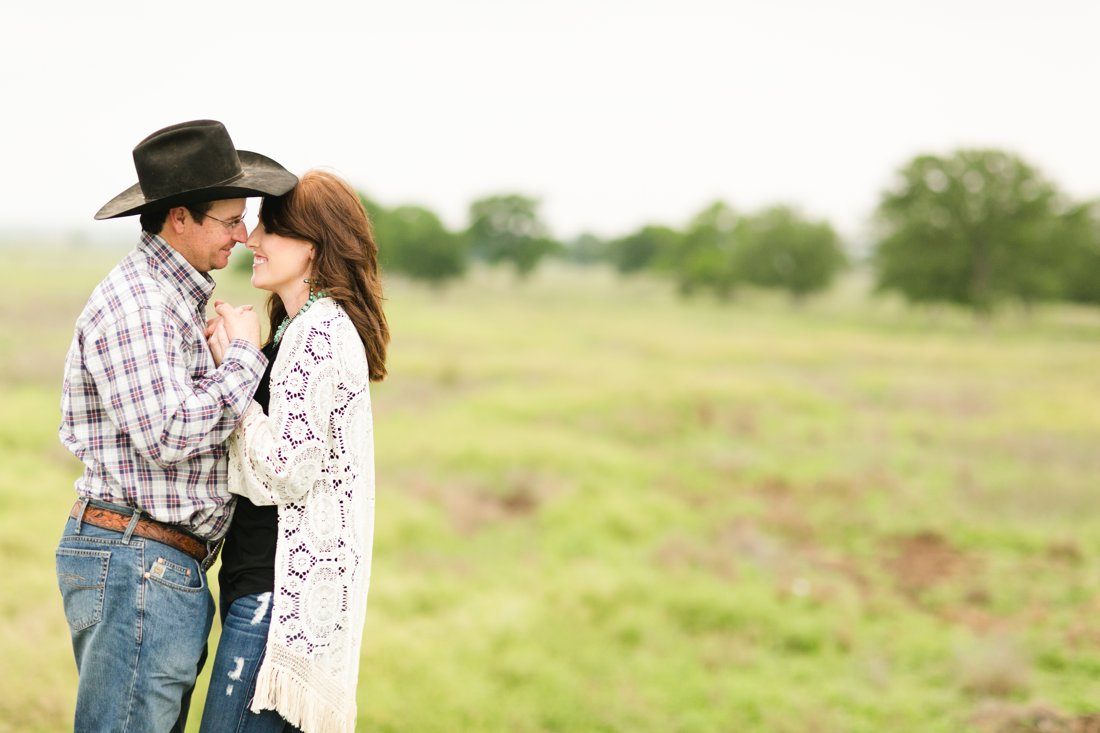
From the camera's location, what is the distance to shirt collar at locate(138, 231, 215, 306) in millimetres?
2498

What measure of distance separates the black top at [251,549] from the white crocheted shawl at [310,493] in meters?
0.09

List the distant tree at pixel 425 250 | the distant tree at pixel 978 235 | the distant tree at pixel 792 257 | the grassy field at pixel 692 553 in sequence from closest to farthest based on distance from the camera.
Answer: the grassy field at pixel 692 553 → the distant tree at pixel 978 235 → the distant tree at pixel 425 250 → the distant tree at pixel 792 257

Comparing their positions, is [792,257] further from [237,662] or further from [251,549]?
[237,662]

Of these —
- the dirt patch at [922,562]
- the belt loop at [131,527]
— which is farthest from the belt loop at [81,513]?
the dirt patch at [922,562]

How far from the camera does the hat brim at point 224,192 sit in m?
2.44

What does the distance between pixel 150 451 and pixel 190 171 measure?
822 millimetres

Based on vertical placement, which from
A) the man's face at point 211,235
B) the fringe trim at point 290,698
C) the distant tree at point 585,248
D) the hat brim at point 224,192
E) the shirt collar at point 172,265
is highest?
the distant tree at point 585,248

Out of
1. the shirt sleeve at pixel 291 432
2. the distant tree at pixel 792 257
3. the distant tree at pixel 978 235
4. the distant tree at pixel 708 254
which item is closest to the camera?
the shirt sleeve at pixel 291 432

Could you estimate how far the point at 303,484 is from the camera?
2455mm

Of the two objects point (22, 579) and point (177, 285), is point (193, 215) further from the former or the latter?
point (22, 579)


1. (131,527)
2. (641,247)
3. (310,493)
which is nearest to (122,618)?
(131,527)

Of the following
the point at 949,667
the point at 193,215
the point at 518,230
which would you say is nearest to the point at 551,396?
the point at 949,667

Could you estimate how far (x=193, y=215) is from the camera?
2551 mm

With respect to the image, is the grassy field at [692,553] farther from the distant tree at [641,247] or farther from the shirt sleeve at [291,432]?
the distant tree at [641,247]
